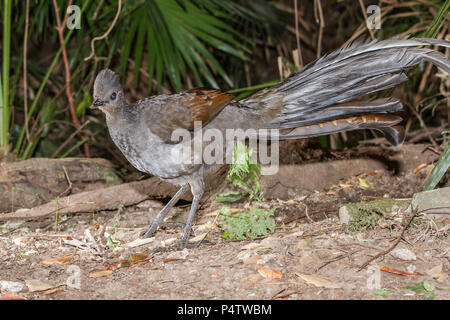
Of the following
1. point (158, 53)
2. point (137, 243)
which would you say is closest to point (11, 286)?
point (137, 243)

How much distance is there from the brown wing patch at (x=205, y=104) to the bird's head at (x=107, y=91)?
0.46 m

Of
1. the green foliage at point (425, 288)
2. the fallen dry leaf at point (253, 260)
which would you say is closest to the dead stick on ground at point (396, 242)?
the green foliage at point (425, 288)

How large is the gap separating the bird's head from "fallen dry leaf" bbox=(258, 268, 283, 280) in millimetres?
1477

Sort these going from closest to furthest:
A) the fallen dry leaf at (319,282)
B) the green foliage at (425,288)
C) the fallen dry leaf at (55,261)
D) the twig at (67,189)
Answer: the green foliage at (425,288), the fallen dry leaf at (319,282), the fallen dry leaf at (55,261), the twig at (67,189)

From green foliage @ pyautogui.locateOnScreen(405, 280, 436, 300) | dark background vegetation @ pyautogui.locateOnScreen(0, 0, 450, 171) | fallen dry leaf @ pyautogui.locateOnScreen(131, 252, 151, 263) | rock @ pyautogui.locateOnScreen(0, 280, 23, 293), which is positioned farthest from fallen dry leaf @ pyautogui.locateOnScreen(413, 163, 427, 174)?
rock @ pyautogui.locateOnScreen(0, 280, 23, 293)

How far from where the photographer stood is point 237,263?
2.72 metres

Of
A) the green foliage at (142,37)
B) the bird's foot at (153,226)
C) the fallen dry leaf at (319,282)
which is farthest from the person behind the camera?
the green foliage at (142,37)

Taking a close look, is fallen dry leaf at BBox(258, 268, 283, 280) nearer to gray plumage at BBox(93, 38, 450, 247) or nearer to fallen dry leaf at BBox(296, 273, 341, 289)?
fallen dry leaf at BBox(296, 273, 341, 289)

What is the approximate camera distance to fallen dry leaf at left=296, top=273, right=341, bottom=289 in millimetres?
2359

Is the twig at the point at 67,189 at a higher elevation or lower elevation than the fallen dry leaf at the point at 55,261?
higher

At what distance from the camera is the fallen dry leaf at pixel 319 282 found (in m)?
2.36

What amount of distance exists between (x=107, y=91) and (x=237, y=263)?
140 cm

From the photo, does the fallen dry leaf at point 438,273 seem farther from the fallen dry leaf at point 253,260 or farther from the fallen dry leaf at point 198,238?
the fallen dry leaf at point 198,238

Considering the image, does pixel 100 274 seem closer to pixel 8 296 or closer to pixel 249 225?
pixel 8 296
